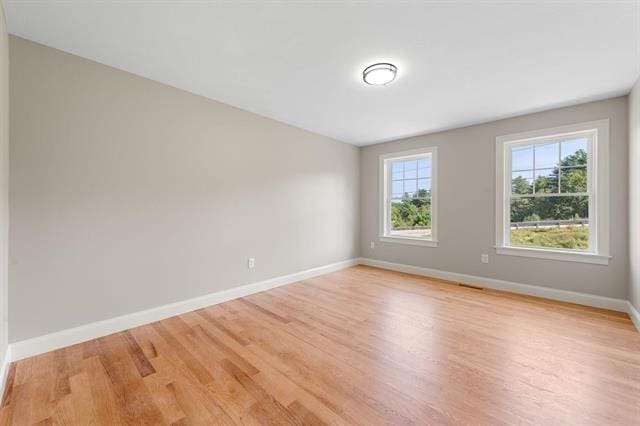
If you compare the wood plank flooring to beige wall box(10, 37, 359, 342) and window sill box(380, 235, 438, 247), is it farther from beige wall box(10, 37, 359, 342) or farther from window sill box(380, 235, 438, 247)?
window sill box(380, 235, 438, 247)

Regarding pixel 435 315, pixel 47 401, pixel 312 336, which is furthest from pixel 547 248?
pixel 47 401

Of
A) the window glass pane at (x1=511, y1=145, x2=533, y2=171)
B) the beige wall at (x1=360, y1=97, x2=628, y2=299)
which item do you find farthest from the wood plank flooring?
the window glass pane at (x1=511, y1=145, x2=533, y2=171)

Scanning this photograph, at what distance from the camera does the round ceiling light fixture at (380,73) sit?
235cm

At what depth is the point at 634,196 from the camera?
8.72 feet

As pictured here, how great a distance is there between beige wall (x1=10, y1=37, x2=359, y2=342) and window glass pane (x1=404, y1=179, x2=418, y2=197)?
2269mm

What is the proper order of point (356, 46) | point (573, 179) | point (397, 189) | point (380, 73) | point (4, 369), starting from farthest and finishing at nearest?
point (397, 189) < point (573, 179) < point (380, 73) < point (356, 46) < point (4, 369)

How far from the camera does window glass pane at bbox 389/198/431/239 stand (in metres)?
4.54

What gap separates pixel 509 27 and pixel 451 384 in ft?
8.09

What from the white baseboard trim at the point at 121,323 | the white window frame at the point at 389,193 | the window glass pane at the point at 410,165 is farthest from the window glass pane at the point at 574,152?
the white baseboard trim at the point at 121,323

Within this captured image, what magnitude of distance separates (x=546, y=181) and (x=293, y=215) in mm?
3447

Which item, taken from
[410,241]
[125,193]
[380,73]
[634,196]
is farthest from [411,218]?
[125,193]

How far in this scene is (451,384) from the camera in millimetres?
1705

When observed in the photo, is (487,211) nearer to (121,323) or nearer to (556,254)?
(556,254)

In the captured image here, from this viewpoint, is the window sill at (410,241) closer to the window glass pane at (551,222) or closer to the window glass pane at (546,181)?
the window glass pane at (551,222)
